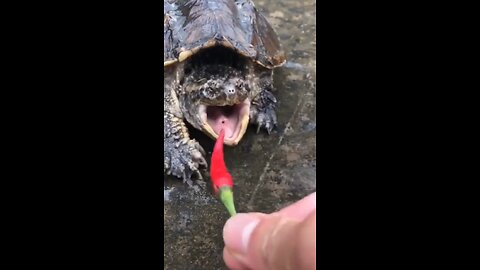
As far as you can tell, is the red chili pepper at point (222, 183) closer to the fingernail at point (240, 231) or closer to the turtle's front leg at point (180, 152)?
the fingernail at point (240, 231)

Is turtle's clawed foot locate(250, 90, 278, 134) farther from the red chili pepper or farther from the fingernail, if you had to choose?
the fingernail

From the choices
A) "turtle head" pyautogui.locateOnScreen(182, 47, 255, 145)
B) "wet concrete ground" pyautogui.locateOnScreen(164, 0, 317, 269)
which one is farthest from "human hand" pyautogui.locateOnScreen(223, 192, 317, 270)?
"turtle head" pyautogui.locateOnScreen(182, 47, 255, 145)

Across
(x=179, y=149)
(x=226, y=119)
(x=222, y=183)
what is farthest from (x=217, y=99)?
(x=222, y=183)

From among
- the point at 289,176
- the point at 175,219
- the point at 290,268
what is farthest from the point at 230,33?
the point at 290,268

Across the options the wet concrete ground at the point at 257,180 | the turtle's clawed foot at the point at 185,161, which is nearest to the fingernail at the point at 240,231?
the wet concrete ground at the point at 257,180
